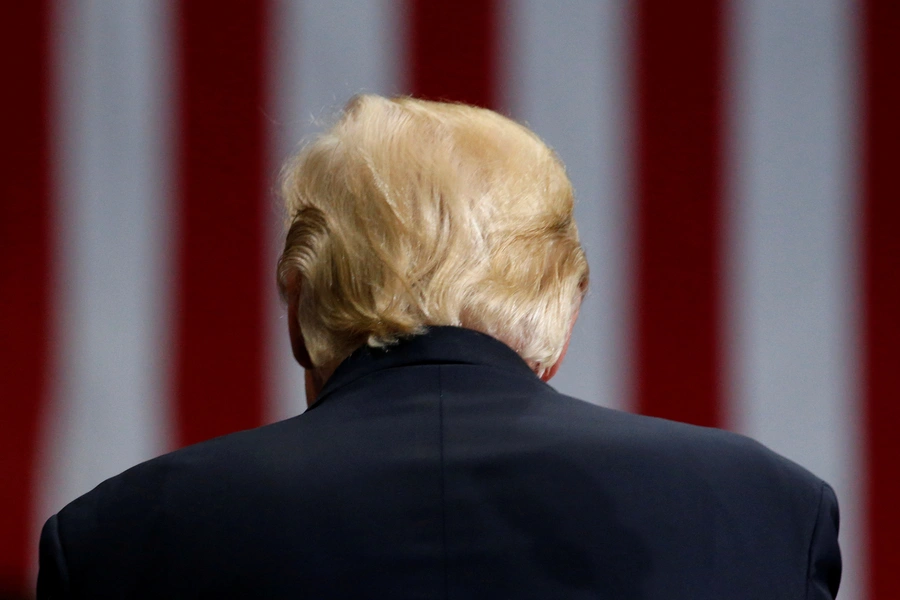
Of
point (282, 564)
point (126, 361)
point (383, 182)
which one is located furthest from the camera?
point (126, 361)

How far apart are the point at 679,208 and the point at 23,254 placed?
1.00m

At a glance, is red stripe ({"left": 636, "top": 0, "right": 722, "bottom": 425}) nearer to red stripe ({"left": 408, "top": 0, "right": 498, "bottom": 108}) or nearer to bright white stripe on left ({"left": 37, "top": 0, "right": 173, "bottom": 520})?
red stripe ({"left": 408, "top": 0, "right": 498, "bottom": 108})

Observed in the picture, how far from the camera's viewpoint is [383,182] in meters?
0.69

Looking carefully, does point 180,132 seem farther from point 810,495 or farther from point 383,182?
point 810,495

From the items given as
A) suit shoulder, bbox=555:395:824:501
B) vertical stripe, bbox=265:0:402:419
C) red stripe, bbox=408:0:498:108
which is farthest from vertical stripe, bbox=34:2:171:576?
suit shoulder, bbox=555:395:824:501

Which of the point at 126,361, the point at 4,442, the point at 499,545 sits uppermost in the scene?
the point at 499,545

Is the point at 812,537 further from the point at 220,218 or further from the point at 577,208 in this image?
the point at 220,218

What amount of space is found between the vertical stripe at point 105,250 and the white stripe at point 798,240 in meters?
0.88

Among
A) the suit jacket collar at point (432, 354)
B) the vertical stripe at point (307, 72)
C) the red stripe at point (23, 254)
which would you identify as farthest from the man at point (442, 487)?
the red stripe at point (23, 254)

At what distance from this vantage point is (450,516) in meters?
0.59

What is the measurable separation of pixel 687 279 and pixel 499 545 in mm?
1190

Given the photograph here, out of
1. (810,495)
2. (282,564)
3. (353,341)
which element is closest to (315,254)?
(353,341)

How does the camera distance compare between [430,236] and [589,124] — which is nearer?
[430,236]

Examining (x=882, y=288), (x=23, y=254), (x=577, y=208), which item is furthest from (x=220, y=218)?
(x=882, y=288)
